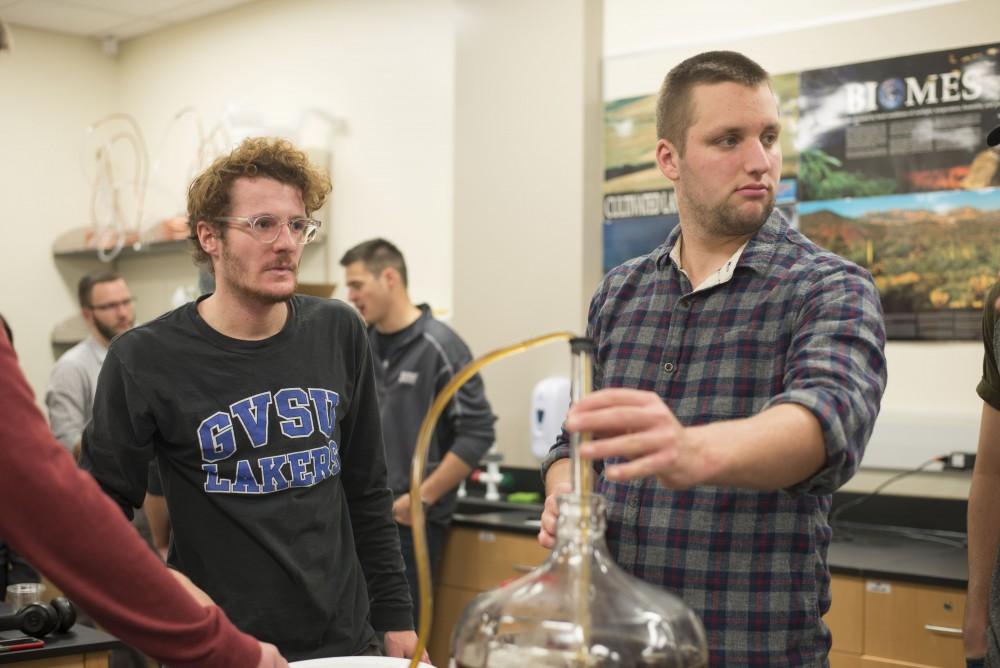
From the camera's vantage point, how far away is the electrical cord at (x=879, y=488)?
11.0 feet

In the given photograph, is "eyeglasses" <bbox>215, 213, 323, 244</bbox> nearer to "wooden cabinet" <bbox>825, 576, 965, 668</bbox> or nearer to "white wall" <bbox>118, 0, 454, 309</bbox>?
"wooden cabinet" <bbox>825, 576, 965, 668</bbox>

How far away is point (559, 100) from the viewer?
4090 mm

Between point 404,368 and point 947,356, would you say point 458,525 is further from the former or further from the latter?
point 947,356

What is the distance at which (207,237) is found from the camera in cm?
214

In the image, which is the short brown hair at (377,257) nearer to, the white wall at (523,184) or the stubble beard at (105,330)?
the white wall at (523,184)

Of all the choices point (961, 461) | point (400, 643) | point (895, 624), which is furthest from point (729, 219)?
point (961, 461)

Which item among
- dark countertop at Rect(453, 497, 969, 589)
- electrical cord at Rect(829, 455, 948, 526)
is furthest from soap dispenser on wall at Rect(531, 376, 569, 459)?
electrical cord at Rect(829, 455, 948, 526)

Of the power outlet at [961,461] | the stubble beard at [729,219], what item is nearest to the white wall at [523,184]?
the power outlet at [961,461]

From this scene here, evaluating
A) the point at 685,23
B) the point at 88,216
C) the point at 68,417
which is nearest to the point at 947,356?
the point at 685,23

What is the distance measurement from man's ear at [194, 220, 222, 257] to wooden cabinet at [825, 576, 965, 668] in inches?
73.2

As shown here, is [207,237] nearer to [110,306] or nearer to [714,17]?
[714,17]

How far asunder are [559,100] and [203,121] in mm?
2626

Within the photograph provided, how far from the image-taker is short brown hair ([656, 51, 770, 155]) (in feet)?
5.07

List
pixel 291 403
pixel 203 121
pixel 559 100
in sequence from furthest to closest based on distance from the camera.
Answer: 1. pixel 203 121
2. pixel 559 100
3. pixel 291 403
